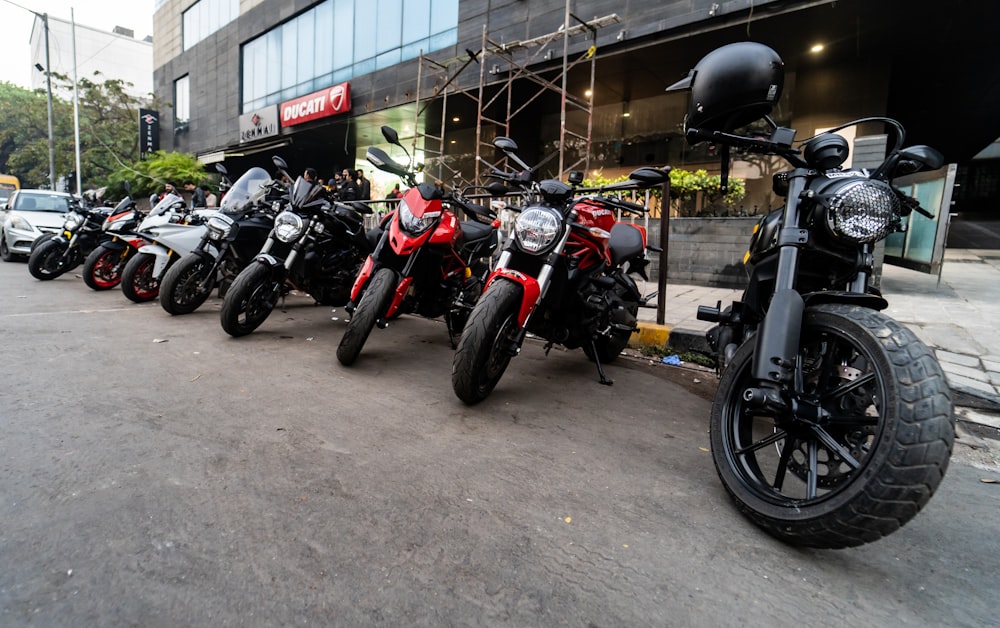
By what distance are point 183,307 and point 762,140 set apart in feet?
17.5

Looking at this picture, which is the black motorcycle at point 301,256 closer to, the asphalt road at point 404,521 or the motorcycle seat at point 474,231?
the motorcycle seat at point 474,231

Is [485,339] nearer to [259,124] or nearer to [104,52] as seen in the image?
[259,124]

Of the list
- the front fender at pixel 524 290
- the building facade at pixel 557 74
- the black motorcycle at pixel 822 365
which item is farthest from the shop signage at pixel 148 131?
the black motorcycle at pixel 822 365

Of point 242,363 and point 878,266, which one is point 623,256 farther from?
point 878,266

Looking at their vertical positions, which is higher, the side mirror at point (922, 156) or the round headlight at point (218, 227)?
the side mirror at point (922, 156)

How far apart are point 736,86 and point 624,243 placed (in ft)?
4.61

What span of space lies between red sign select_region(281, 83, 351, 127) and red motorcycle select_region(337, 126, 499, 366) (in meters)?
14.1

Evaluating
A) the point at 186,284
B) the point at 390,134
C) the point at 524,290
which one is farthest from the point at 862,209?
the point at 186,284

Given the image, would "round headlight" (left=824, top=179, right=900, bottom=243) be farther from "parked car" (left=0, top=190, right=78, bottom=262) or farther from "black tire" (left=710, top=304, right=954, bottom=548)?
"parked car" (left=0, top=190, right=78, bottom=262)

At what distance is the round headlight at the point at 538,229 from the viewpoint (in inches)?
115

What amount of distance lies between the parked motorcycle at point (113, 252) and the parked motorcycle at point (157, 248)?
65 centimetres

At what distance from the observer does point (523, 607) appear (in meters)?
1.34

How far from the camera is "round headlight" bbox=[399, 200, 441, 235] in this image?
11.9ft

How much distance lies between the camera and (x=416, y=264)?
372 cm
